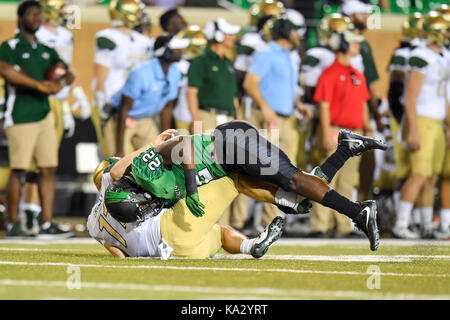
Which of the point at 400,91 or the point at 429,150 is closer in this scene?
the point at 429,150

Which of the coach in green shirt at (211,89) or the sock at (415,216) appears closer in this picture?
the coach in green shirt at (211,89)

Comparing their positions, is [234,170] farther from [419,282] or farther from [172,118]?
[172,118]

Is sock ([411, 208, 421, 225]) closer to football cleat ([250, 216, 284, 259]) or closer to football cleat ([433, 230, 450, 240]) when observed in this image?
football cleat ([433, 230, 450, 240])

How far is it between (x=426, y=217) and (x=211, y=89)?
2.55m

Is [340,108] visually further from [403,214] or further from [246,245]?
[246,245]

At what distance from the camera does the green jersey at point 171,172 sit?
264 inches

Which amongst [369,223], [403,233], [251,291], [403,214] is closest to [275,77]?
[403,214]

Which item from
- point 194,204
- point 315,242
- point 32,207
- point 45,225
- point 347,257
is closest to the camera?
point 194,204

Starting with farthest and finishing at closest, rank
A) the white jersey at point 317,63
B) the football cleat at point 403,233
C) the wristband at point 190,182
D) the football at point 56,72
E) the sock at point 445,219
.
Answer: the white jersey at point 317,63
the sock at point 445,219
the football cleat at point 403,233
the football at point 56,72
the wristband at point 190,182

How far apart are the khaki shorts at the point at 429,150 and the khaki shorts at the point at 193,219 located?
4.55 meters

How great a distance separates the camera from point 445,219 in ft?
36.7

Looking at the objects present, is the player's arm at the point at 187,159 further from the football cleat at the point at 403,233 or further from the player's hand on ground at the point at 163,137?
the football cleat at the point at 403,233

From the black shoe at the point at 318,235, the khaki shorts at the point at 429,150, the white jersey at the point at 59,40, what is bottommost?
the black shoe at the point at 318,235

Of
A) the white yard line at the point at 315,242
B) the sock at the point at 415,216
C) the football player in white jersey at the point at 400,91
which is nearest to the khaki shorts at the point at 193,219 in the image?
the white yard line at the point at 315,242
